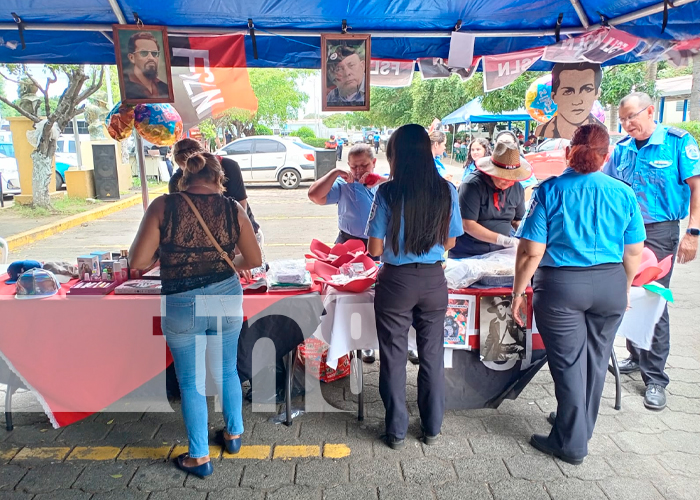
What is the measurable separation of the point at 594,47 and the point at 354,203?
6.52 ft

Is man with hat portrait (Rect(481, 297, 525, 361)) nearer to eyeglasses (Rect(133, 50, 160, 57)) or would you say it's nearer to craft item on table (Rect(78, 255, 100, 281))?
craft item on table (Rect(78, 255, 100, 281))

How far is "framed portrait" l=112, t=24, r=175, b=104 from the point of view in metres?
3.41

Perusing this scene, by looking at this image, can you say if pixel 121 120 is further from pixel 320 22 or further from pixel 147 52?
pixel 320 22

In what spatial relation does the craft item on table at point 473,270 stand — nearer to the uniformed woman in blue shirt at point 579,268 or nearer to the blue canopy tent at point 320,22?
the uniformed woman in blue shirt at point 579,268

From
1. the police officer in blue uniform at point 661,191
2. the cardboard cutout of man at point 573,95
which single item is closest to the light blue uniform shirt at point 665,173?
the police officer in blue uniform at point 661,191

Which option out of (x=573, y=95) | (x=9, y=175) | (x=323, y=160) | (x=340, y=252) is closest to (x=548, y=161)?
(x=323, y=160)

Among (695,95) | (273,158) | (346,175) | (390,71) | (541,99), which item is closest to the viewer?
(346,175)

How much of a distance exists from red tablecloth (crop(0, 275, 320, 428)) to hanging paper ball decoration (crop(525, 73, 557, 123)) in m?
3.75

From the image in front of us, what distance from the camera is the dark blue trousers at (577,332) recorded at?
2584 mm

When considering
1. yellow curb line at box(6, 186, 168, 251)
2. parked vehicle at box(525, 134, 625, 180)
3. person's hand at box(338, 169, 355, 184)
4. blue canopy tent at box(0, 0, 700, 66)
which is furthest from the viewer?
parked vehicle at box(525, 134, 625, 180)

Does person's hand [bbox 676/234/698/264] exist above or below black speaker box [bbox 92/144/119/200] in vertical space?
below

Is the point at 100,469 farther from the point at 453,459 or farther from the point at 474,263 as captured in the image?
the point at 474,263

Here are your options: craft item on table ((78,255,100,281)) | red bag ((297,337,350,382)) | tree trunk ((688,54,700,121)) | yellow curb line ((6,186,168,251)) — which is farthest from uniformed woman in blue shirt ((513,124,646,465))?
tree trunk ((688,54,700,121))

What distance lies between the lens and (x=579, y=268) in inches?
101
